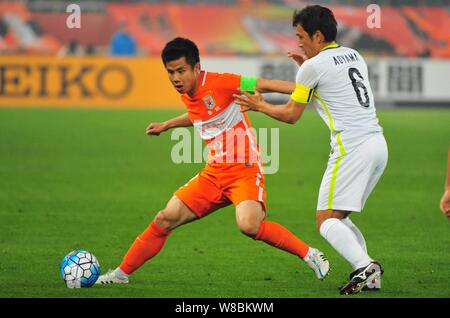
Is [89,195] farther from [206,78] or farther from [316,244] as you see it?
[206,78]

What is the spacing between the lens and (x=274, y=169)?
16156 mm

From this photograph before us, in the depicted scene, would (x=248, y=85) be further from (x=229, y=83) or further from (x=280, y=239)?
(x=280, y=239)

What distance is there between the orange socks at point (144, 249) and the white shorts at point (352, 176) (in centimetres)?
136

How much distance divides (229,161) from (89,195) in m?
5.65

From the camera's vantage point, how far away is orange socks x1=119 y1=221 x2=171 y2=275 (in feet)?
25.7

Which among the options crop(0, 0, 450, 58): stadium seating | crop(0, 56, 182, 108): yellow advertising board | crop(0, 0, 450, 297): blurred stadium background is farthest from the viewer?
crop(0, 0, 450, 58): stadium seating

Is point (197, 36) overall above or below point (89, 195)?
above

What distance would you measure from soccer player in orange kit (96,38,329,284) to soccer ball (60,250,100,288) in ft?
0.50

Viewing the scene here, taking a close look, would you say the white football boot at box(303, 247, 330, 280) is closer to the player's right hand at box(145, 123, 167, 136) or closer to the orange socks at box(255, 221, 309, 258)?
the orange socks at box(255, 221, 309, 258)

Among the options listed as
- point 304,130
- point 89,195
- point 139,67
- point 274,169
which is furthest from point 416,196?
point 139,67

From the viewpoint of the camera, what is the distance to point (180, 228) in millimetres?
11062

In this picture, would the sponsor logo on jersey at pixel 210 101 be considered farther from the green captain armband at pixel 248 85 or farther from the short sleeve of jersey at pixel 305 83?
the short sleeve of jersey at pixel 305 83

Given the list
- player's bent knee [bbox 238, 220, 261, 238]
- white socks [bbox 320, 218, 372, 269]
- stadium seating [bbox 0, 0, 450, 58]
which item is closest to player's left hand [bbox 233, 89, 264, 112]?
player's bent knee [bbox 238, 220, 261, 238]
